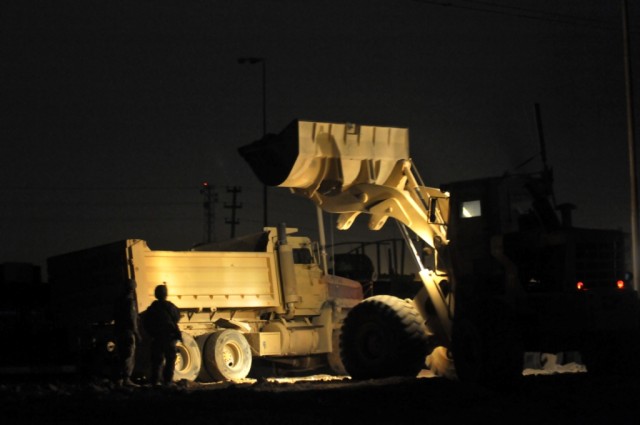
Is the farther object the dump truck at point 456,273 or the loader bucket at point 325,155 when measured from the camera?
the loader bucket at point 325,155

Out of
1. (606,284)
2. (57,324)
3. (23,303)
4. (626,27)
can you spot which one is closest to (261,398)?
(606,284)

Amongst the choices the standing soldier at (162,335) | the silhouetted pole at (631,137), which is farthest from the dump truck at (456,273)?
the silhouetted pole at (631,137)

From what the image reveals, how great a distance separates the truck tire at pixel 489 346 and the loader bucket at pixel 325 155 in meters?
3.67

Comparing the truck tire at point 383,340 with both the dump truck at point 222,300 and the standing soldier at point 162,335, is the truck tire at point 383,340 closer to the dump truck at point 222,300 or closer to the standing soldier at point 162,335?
the standing soldier at point 162,335

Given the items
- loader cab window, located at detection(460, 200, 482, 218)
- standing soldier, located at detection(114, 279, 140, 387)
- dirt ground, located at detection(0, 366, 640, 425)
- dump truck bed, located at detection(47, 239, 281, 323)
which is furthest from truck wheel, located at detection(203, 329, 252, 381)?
loader cab window, located at detection(460, 200, 482, 218)

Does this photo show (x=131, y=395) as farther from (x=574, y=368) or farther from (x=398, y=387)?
(x=574, y=368)

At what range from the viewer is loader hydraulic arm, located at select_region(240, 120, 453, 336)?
755 inches

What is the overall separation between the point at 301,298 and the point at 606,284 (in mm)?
9617

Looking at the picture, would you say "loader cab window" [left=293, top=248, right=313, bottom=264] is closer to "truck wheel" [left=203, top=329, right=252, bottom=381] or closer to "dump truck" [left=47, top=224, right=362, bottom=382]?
"dump truck" [left=47, top=224, right=362, bottom=382]

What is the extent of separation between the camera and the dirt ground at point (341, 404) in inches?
517

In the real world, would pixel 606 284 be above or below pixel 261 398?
above

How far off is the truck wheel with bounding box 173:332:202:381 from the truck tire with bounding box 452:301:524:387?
21.1 feet

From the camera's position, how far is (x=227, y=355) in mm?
22906

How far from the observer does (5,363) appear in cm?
2320
